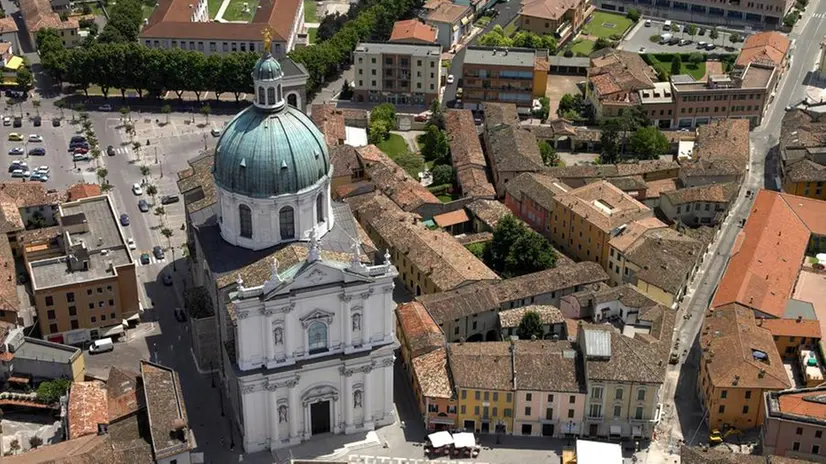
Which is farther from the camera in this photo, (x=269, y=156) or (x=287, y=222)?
(x=287, y=222)

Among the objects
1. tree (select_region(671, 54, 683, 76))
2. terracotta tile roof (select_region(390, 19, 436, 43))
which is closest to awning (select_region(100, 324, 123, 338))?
terracotta tile roof (select_region(390, 19, 436, 43))

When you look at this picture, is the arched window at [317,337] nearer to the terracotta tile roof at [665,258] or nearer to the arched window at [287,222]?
the arched window at [287,222]

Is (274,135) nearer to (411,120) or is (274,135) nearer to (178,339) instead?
(178,339)

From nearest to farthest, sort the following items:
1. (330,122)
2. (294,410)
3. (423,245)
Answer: (294,410)
(423,245)
(330,122)

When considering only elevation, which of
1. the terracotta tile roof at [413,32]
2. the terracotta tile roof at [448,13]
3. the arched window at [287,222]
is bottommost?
the arched window at [287,222]

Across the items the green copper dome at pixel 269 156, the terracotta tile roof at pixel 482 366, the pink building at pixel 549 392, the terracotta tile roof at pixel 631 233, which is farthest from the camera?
the terracotta tile roof at pixel 631 233

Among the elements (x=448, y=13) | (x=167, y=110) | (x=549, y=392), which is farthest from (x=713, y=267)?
(x=448, y=13)

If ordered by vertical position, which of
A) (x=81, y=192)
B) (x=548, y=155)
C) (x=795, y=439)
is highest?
(x=548, y=155)

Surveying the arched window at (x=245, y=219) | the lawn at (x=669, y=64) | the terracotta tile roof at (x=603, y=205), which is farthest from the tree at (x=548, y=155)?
the arched window at (x=245, y=219)

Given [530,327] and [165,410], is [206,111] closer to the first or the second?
[530,327]
